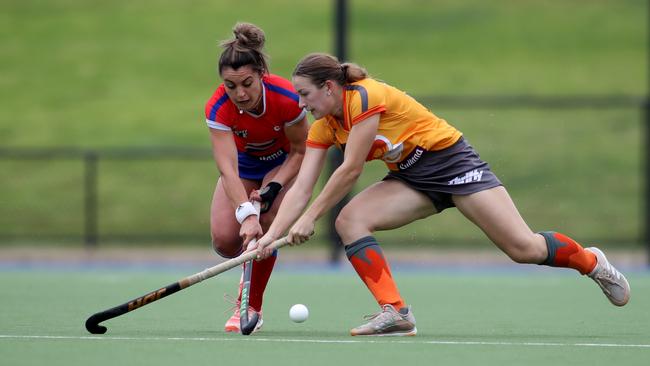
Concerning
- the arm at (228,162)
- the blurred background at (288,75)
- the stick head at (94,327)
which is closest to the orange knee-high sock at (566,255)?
the arm at (228,162)

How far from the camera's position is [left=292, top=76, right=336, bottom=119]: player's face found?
232 inches

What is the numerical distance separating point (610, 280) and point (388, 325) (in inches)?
50.4

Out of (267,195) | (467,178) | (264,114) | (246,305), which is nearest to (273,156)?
(267,195)

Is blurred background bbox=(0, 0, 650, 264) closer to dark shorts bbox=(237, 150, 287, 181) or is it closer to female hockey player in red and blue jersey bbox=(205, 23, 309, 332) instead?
dark shorts bbox=(237, 150, 287, 181)

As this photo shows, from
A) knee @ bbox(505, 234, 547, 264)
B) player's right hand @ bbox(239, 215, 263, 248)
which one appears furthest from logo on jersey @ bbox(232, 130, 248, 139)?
knee @ bbox(505, 234, 547, 264)

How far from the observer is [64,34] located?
2605cm

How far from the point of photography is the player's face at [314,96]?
5.89 metres

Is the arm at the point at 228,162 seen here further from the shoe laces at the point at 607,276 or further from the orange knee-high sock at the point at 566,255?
the shoe laces at the point at 607,276

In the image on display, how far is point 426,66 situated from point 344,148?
18167 millimetres

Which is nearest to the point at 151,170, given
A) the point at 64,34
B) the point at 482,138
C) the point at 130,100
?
the point at 482,138

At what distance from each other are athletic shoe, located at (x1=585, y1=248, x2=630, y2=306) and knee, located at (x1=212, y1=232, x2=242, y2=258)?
1878 mm

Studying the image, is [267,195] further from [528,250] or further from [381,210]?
[528,250]

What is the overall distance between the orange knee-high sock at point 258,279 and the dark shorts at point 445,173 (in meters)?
0.90

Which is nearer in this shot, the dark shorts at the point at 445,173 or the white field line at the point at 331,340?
the white field line at the point at 331,340
